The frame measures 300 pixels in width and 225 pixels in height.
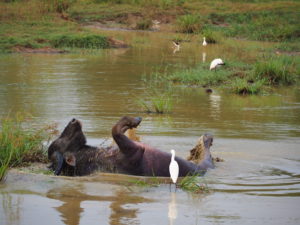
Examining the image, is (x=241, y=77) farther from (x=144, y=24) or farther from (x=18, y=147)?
(x=144, y=24)

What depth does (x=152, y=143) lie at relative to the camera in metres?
8.58

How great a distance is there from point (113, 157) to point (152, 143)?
1705 mm

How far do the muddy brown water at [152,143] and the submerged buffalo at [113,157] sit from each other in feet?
0.52

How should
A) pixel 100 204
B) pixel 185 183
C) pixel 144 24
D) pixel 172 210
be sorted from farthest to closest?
1. pixel 144 24
2. pixel 185 183
3. pixel 100 204
4. pixel 172 210

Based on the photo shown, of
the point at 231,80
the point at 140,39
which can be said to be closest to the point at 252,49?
the point at 140,39

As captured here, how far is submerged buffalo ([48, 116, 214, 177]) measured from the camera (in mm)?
6750

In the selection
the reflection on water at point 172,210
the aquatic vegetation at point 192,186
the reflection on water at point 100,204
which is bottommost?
the reflection on water at point 100,204

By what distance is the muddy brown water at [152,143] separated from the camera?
569cm

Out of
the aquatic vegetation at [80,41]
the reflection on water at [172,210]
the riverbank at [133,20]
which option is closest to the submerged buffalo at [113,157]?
the reflection on water at [172,210]

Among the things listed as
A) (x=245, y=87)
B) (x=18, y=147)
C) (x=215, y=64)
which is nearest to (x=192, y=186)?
(x=18, y=147)

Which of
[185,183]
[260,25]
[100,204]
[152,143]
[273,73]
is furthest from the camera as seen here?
[260,25]

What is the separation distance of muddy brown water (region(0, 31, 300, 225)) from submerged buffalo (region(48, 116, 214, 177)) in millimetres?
158

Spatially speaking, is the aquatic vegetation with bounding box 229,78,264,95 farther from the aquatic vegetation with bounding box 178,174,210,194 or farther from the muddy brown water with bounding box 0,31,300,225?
the aquatic vegetation with bounding box 178,174,210,194

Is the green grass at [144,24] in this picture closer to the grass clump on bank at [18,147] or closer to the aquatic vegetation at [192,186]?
the grass clump on bank at [18,147]
